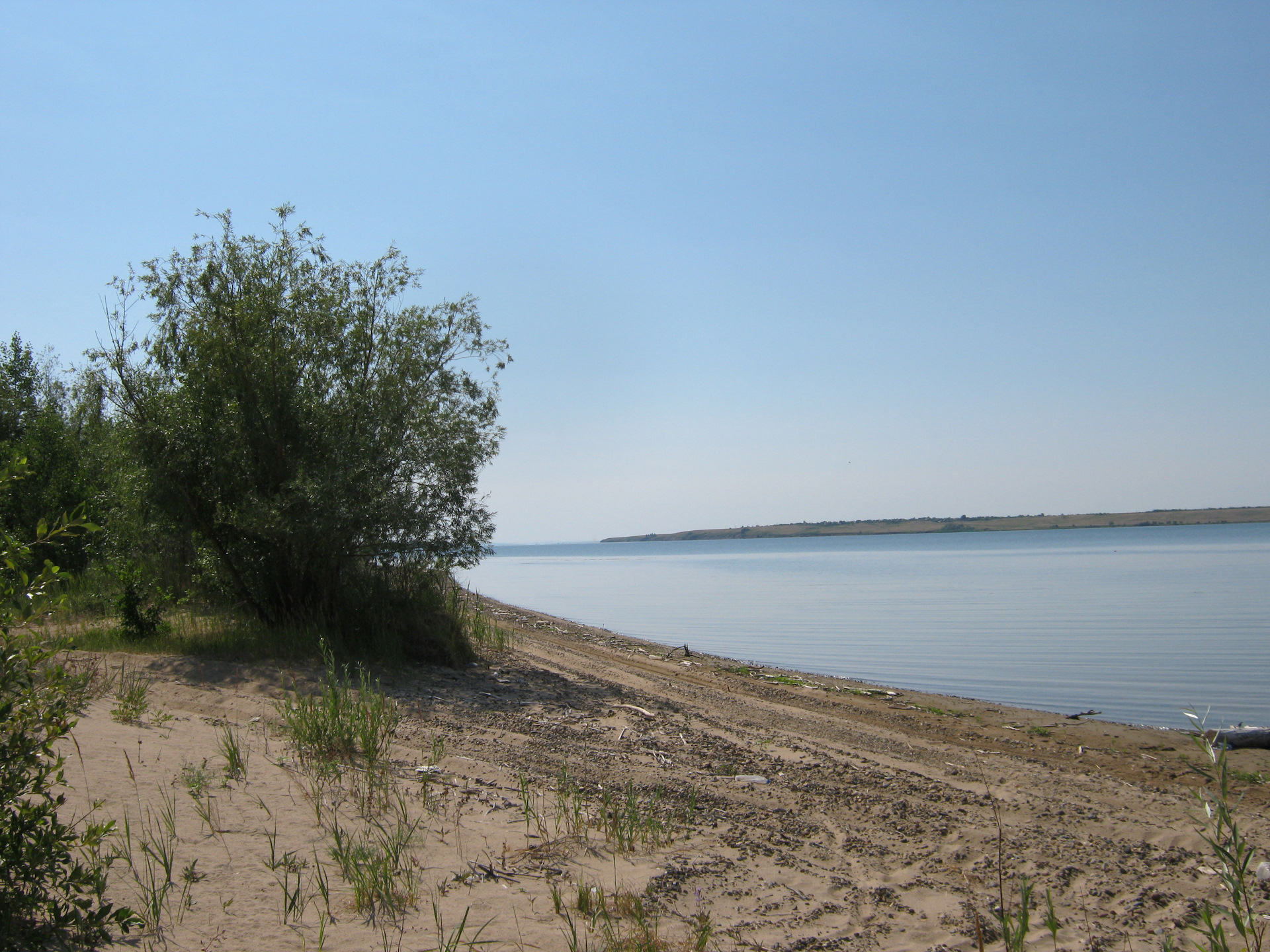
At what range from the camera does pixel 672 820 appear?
6.50 metres

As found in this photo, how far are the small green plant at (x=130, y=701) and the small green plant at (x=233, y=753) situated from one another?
2.68 ft

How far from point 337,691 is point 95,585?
32.1ft

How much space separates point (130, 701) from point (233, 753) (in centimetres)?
212

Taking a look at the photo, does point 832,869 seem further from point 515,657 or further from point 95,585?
point 95,585

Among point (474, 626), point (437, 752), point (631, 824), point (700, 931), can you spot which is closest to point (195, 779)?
point (437, 752)

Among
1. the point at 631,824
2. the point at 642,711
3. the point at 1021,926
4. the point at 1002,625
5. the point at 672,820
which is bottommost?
the point at 1002,625

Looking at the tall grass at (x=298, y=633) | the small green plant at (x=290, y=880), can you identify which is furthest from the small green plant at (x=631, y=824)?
the tall grass at (x=298, y=633)

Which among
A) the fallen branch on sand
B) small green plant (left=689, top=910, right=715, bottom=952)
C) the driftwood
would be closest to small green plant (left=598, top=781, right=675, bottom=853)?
small green plant (left=689, top=910, right=715, bottom=952)

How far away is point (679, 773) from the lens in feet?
26.8

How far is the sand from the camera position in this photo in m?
4.79

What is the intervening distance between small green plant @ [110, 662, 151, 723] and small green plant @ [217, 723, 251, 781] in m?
0.82

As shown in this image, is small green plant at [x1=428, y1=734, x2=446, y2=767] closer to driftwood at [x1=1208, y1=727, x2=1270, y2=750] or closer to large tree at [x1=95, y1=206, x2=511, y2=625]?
large tree at [x1=95, y1=206, x2=511, y2=625]

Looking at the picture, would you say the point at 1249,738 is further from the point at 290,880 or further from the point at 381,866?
the point at 290,880

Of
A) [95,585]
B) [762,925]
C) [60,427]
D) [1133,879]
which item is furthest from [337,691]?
[60,427]
